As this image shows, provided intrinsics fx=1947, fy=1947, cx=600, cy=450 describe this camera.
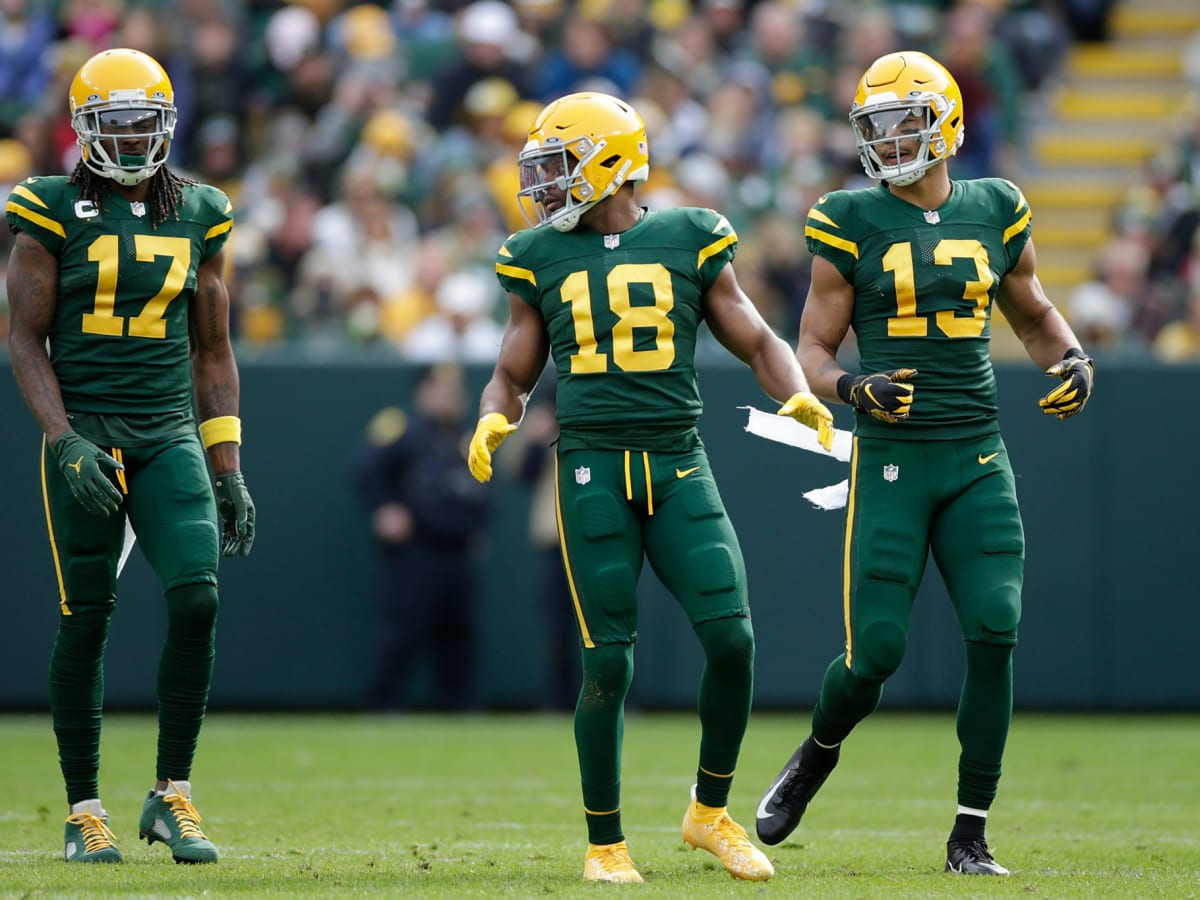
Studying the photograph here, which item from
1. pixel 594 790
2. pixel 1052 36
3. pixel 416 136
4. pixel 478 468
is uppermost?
pixel 1052 36

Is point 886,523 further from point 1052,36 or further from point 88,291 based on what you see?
point 1052,36

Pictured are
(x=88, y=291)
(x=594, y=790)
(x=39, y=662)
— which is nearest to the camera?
(x=594, y=790)

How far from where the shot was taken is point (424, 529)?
35.9 ft

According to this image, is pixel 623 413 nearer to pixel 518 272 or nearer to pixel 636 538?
pixel 636 538

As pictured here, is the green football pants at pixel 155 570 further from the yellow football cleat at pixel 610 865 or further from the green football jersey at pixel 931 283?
the green football jersey at pixel 931 283

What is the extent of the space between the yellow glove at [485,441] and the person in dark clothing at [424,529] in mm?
5579

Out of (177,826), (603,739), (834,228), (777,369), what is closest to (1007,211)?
(834,228)

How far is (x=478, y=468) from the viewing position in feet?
17.1

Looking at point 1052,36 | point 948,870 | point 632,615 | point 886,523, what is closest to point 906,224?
point 886,523

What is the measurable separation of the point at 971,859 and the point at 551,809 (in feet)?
7.06

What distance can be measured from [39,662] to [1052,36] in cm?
852

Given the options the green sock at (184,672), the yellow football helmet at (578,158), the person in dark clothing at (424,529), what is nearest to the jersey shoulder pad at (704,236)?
the yellow football helmet at (578,158)

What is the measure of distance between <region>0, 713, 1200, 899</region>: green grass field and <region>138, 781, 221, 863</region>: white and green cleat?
7 cm

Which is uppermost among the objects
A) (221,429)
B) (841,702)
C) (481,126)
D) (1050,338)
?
(481,126)
